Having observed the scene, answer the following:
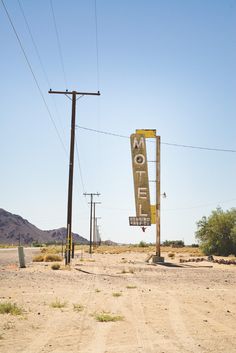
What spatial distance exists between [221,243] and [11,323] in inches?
1703

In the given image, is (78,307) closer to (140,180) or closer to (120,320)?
(120,320)

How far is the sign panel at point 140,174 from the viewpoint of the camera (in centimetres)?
3717

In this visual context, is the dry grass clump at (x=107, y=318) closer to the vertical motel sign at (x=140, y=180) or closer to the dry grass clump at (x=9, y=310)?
the dry grass clump at (x=9, y=310)

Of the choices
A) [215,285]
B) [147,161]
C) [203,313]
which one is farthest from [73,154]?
[203,313]

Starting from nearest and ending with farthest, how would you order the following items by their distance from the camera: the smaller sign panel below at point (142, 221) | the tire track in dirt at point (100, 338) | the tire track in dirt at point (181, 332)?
the tire track in dirt at point (100, 338) < the tire track in dirt at point (181, 332) < the smaller sign panel below at point (142, 221)

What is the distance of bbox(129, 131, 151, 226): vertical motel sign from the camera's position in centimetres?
3688

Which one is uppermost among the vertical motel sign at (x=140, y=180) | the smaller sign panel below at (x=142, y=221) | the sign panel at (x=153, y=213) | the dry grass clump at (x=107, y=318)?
the vertical motel sign at (x=140, y=180)

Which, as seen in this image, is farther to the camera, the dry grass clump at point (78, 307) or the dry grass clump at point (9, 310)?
the dry grass clump at point (78, 307)

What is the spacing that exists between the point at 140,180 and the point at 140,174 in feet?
1.83

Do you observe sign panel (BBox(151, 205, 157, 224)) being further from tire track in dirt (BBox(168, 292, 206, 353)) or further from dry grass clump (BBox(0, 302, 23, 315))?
dry grass clump (BBox(0, 302, 23, 315))

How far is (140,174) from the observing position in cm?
3775

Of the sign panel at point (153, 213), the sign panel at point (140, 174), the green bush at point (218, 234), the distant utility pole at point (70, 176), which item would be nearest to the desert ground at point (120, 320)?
the distant utility pole at point (70, 176)

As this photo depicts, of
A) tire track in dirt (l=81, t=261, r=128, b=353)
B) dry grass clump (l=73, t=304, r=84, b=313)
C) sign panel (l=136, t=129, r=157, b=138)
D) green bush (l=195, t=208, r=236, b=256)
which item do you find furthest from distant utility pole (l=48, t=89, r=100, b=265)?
green bush (l=195, t=208, r=236, b=256)

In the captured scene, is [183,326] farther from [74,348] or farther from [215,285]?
[215,285]
